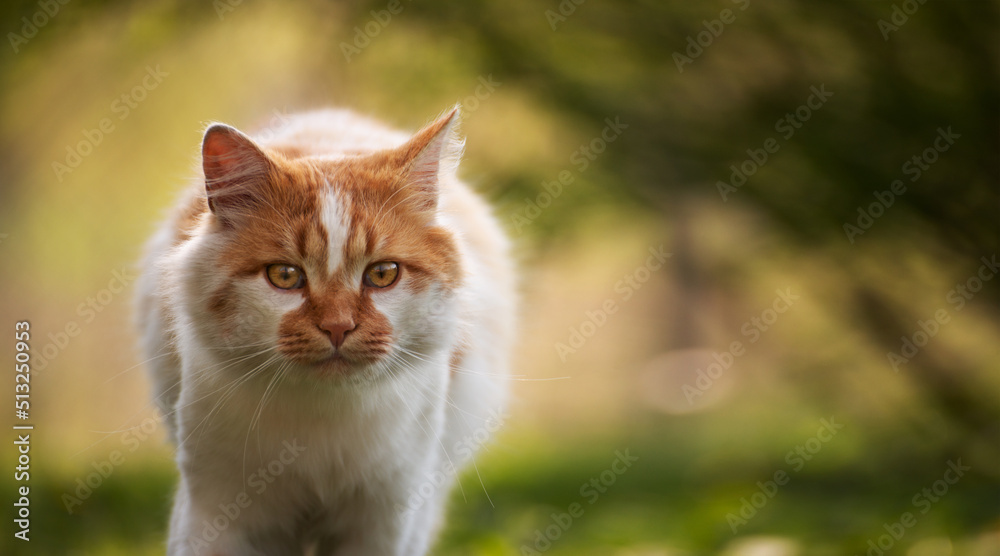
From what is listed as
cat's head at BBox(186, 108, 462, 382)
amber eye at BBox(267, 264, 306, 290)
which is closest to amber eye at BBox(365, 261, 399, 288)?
cat's head at BBox(186, 108, 462, 382)

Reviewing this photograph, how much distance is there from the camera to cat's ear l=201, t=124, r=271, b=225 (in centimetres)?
131

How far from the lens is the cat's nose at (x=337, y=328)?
1236 mm

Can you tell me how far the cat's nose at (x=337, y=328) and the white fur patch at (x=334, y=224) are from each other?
0.09 meters

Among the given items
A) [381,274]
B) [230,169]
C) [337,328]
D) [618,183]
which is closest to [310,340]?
[337,328]

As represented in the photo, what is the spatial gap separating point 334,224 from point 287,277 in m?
0.11

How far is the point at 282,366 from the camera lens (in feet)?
4.26

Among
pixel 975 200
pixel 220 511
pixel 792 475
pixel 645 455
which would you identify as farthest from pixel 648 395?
pixel 220 511

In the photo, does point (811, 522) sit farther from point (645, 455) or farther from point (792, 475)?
point (645, 455)

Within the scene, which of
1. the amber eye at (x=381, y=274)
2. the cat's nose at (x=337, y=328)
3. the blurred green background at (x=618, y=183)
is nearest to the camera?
the cat's nose at (x=337, y=328)

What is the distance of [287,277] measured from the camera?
131 centimetres

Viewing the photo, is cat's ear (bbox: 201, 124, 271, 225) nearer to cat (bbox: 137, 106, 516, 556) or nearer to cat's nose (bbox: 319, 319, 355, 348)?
cat (bbox: 137, 106, 516, 556)

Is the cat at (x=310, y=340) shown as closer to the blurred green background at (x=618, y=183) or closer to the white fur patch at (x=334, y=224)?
the white fur patch at (x=334, y=224)

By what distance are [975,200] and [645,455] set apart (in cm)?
170

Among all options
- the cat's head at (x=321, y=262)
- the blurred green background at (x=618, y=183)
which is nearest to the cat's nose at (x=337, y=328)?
the cat's head at (x=321, y=262)
